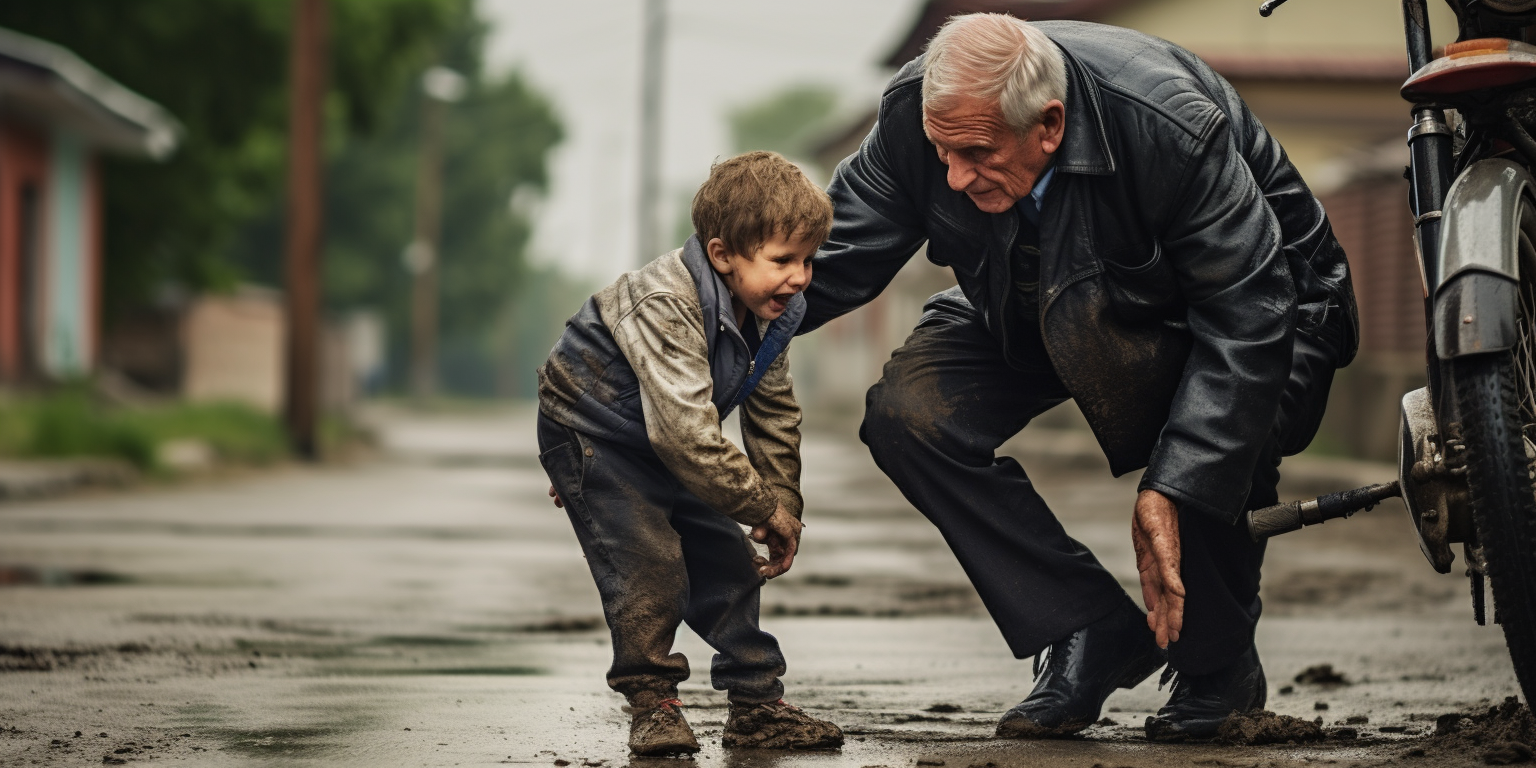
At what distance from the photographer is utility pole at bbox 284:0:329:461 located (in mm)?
18578

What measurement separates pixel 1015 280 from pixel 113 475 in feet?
34.8

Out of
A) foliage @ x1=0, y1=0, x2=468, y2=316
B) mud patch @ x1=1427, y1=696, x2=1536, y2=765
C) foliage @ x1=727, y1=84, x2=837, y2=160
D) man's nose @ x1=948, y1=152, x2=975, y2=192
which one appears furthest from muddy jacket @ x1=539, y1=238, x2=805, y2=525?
foliage @ x1=727, y1=84, x2=837, y2=160

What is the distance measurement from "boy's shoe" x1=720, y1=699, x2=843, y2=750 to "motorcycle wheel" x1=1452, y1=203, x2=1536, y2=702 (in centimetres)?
119

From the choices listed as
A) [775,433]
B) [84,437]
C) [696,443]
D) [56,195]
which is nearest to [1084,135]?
[775,433]

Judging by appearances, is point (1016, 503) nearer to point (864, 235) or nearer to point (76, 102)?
point (864, 235)

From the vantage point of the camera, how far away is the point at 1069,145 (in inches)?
137

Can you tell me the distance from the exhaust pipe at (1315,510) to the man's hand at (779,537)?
32.7 inches

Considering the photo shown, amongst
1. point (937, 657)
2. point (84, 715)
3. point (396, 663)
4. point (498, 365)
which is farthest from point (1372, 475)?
point (498, 365)

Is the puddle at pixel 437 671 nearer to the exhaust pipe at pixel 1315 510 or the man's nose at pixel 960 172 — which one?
→ the man's nose at pixel 960 172

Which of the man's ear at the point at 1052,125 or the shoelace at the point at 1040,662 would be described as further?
the shoelace at the point at 1040,662

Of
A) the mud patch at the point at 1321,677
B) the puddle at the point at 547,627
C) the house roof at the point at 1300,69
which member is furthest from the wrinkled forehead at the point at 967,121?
the house roof at the point at 1300,69

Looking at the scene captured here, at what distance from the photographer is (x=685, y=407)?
3299mm

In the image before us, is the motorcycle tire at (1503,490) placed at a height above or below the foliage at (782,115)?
below

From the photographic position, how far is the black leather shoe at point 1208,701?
3658 millimetres
